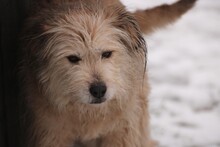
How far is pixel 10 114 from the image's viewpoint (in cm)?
399

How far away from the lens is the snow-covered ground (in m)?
5.36

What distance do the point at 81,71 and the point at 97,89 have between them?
0.53 feet

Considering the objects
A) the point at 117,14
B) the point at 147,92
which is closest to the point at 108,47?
the point at 117,14

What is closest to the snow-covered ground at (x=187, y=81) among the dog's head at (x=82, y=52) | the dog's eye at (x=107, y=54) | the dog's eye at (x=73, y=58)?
the dog's head at (x=82, y=52)

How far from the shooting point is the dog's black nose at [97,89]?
348 centimetres

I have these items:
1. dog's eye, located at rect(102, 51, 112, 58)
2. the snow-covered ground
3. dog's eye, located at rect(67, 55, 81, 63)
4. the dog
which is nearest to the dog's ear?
the dog

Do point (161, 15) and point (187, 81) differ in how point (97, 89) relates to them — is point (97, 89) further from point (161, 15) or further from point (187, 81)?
point (187, 81)

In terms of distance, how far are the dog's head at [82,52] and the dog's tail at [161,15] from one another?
544 millimetres

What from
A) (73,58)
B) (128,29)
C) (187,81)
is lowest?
(187,81)

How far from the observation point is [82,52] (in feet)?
11.7

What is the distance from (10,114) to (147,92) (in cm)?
108

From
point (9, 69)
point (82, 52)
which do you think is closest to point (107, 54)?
point (82, 52)

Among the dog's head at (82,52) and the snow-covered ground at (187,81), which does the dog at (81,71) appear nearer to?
the dog's head at (82,52)

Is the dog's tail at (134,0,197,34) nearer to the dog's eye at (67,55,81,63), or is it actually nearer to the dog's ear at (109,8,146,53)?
the dog's ear at (109,8,146,53)
